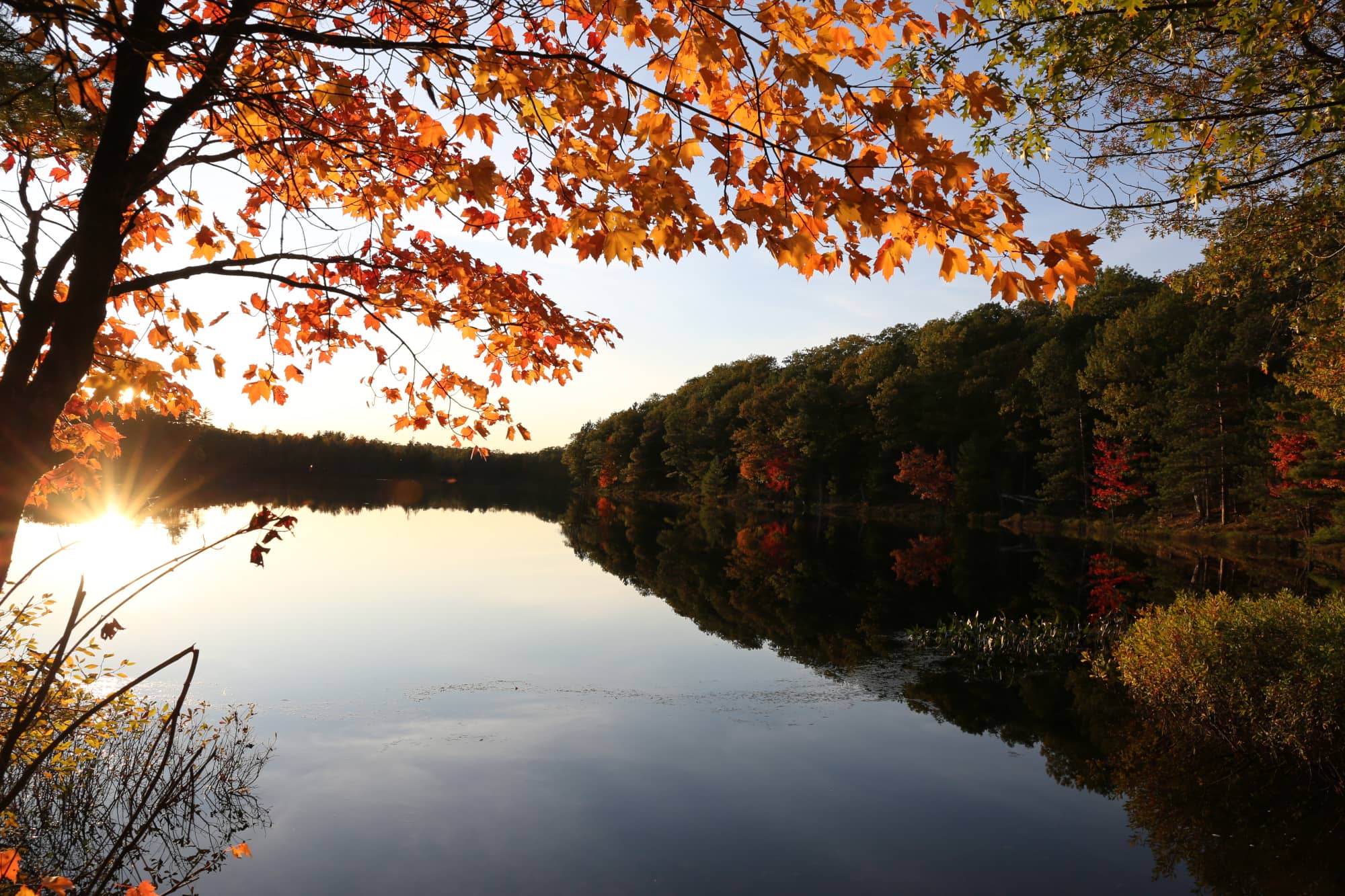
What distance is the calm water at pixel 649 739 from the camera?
851 centimetres

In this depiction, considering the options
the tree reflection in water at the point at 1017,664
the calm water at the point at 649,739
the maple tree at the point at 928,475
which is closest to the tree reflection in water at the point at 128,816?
the calm water at the point at 649,739

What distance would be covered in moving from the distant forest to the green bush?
4138 mm

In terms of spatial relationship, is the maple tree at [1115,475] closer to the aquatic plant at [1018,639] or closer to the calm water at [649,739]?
the calm water at [649,739]

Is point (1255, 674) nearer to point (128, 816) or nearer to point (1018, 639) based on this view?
point (1018, 639)

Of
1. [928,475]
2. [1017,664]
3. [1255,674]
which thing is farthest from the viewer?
[928,475]

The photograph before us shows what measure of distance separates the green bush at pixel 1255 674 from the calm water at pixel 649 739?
4.67 feet

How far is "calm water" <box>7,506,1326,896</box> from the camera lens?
8508 millimetres

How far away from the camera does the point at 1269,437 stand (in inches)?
1329

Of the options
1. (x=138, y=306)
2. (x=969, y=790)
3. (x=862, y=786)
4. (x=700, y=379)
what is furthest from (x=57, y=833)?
(x=700, y=379)

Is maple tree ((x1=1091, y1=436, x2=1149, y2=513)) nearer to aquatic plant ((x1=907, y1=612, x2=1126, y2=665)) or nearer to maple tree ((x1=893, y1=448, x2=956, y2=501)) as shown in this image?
maple tree ((x1=893, y1=448, x2=956, y2=501))

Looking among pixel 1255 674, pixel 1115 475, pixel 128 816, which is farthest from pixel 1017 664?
pixel 1115 475

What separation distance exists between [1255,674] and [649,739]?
26.2 ft

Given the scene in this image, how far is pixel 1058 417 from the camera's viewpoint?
150 feet

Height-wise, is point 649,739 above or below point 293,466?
below
